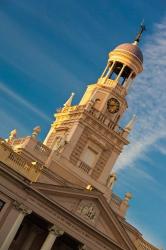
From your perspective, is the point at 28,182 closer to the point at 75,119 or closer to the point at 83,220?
the point at 83,220

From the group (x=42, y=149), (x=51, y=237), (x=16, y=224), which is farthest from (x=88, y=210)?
(x=16, y=224)

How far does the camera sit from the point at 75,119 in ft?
178

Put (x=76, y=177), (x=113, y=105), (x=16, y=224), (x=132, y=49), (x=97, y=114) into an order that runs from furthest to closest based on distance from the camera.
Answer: (x=132, y=49), (x=113, y=105), (x=97, y=114), (x=76, y=177), (x=16, y=224)

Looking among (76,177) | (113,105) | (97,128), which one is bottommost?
(76,177)

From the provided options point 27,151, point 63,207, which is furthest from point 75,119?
point 63,207

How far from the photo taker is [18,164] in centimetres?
4384

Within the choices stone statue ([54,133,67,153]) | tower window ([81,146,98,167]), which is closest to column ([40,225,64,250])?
stone statue ([54,133,67,153])

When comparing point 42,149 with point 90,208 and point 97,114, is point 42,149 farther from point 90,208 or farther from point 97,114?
point 97,114

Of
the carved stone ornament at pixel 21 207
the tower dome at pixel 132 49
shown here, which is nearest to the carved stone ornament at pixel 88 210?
the carved stone ornament at pixel 21 207

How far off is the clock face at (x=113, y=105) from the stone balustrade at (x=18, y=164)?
12974 millimetres

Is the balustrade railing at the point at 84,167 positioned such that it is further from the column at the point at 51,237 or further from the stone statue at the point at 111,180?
the column at the point at 51,237

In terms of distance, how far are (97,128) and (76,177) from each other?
5.92 m

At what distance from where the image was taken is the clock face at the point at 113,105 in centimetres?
5575

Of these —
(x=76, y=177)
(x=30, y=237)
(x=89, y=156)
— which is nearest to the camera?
(x=30, y=237)
